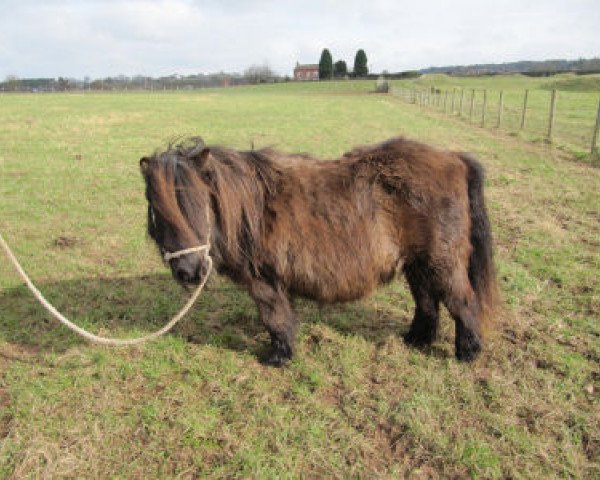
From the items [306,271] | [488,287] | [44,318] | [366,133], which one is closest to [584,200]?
[488,287]

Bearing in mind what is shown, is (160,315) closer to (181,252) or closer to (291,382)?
(291,382)

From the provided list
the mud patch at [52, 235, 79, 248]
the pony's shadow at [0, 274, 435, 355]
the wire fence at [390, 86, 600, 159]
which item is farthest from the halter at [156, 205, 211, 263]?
the wire fence at [390, 86, 600, 159]

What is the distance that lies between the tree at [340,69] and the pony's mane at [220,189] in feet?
383

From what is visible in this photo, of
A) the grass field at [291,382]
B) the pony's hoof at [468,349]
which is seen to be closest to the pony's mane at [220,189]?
the grass field at [291,382]

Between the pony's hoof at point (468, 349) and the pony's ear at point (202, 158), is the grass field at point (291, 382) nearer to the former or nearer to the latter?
the pony's hoof at point (468, 349)

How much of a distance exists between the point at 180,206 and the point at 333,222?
3.72 feet

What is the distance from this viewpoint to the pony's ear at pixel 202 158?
327cm

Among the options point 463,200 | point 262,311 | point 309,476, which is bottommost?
point 309,476

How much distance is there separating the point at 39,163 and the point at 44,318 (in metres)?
8.94

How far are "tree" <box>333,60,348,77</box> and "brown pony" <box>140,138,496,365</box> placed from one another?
117m

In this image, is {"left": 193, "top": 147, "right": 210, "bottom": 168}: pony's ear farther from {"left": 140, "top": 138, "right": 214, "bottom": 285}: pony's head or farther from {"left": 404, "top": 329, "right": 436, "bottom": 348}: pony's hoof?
{"left": 404, "top": 329, "right": 436, "bottom": 348}: pony's hoof

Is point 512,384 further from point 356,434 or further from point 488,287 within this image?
point 356,434

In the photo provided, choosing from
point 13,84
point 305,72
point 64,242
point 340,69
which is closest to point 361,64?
point 340,69

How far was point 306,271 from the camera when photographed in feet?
12.0
